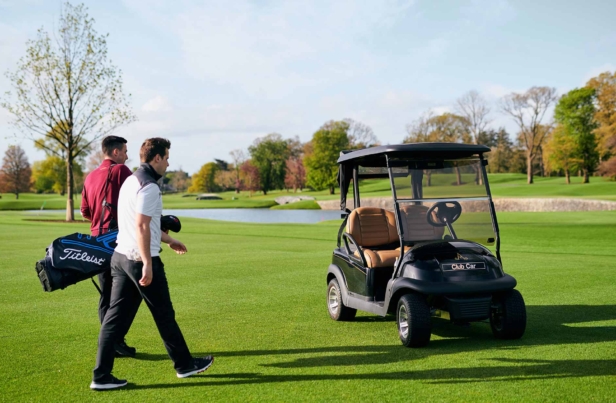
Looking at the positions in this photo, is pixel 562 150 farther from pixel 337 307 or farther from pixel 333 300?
pixel 337 307

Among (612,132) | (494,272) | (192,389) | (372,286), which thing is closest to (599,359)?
(494,272)

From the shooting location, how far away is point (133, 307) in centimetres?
483

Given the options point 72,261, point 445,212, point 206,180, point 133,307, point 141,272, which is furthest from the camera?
point 206,180

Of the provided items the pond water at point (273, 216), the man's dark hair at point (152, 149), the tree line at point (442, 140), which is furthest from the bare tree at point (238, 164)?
the man's dark hair at point (152, 149)

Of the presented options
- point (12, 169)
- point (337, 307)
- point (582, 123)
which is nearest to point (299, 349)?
point (337, 307)

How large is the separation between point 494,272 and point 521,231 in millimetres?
15041

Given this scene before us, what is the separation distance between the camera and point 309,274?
35.3 feet

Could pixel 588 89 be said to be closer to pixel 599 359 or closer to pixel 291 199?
pixel 291 199

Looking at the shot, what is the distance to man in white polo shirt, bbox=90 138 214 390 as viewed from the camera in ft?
14.8

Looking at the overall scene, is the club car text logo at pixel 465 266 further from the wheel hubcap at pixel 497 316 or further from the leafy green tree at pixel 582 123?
the leafy green tree at pixel 582 123

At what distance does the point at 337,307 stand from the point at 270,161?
98.9 meters

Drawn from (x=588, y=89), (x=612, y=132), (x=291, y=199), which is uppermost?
(x=588, y=89)

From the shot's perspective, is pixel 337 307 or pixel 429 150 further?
pixel 337 307

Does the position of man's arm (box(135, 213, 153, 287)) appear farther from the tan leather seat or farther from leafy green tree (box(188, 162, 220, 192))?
leafy green tree (box(188, 162, 220, 192))
